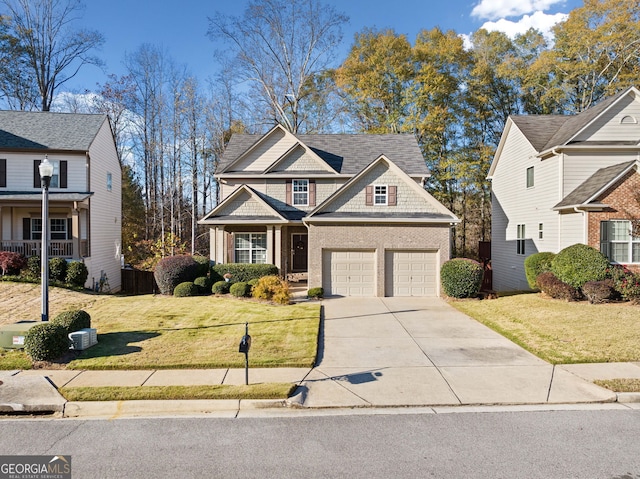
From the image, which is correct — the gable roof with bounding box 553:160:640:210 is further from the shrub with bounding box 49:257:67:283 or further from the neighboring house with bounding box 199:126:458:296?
the shrub with bounding box 49:257:67:283

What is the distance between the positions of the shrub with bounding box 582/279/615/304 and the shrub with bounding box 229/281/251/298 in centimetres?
1309

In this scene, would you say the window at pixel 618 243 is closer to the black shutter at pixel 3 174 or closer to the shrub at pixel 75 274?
the shrub at pixel 75 274

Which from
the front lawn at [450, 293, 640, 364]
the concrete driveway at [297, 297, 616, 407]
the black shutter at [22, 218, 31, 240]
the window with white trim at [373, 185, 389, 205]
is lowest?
the concrete driveway at [297, 297, 616, 407]

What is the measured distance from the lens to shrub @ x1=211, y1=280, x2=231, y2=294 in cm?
1670

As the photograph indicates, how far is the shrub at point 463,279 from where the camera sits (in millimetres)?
15867

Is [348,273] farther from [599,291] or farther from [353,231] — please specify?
[599,291]

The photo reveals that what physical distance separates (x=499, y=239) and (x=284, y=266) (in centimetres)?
1411

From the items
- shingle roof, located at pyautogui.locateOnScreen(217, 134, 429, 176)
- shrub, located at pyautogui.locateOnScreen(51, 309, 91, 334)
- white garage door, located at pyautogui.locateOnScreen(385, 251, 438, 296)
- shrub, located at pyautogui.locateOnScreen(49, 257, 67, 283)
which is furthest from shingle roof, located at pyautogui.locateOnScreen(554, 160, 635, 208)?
shrub, located at pyautogui.locateOnScreen(49, 257, 67, 283)

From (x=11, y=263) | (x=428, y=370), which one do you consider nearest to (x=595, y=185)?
(x=428, y=370)

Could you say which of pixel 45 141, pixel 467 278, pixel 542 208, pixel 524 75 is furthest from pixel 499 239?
pixel 45 141

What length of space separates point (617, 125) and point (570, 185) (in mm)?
3643

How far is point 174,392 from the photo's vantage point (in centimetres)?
659

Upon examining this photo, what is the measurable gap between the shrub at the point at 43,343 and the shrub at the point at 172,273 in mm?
8881

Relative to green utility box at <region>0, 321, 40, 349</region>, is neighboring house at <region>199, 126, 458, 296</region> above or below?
above
